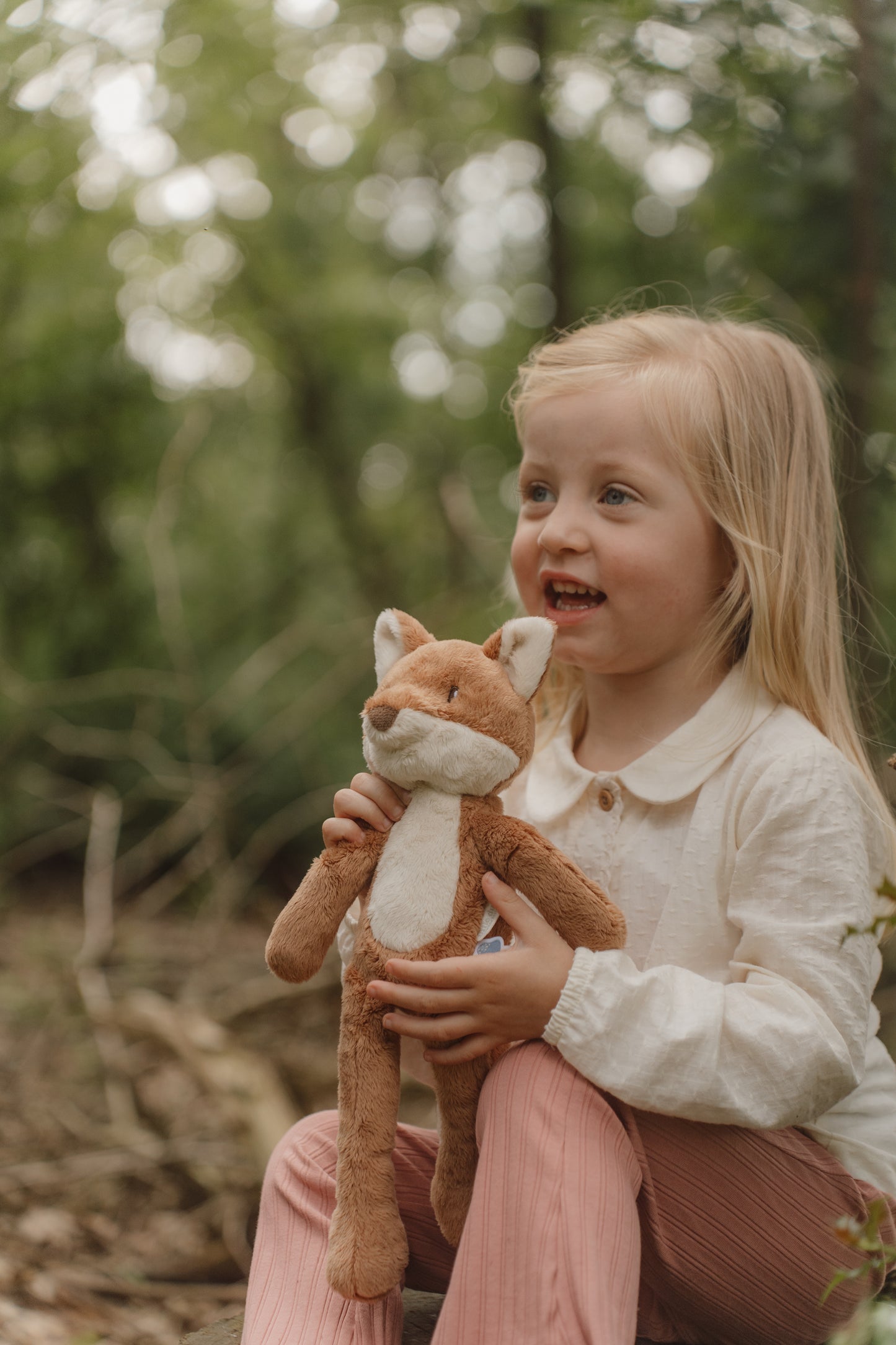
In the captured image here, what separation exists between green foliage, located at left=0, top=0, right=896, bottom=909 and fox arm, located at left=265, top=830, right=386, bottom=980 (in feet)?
5.53

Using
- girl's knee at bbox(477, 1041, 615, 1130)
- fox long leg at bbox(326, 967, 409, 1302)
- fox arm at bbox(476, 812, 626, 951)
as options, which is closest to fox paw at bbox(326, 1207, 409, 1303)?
fox long leg at bbox(326, 967, 409, 1302)

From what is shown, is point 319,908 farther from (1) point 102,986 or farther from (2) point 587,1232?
(1) point 102,986

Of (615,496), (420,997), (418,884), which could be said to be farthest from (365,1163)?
(615,496)

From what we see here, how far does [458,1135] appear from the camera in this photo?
128cm

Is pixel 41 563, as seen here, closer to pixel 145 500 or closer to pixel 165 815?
pixel 145 500

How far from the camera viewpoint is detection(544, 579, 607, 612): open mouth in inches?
60.0

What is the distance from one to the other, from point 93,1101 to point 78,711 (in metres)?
2.66

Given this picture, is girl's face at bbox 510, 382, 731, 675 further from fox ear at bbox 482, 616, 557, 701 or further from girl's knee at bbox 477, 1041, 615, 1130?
girl's knee at bbox 477, 1041, 615, 1130

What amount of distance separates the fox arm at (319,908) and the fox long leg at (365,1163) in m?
0.07

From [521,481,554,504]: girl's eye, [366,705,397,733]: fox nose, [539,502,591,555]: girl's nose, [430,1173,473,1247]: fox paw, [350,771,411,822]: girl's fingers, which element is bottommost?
[430,1173,473,1247]: fox paw

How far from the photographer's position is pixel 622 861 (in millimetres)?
1520

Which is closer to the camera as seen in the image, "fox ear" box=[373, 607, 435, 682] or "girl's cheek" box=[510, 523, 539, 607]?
"fox ear" box=[373, 607, 435, 682]

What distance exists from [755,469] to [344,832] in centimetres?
82

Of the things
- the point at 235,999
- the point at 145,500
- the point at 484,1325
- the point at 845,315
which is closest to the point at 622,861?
the point at 484,1325
